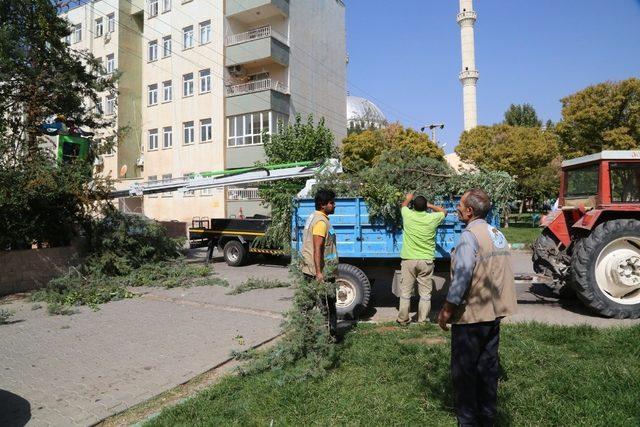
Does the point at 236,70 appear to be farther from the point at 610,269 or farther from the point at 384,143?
the point at 610,269

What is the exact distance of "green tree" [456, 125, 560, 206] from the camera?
27812 millimetres

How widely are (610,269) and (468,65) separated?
171 ft

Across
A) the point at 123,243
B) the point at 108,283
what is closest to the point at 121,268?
the point at 123,243

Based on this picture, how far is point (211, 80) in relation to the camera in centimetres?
2817

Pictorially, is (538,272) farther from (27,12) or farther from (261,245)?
(27,12)

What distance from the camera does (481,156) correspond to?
29.9 meters

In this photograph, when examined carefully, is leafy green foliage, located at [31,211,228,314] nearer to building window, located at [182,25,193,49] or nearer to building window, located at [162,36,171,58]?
building window, located at [182,25,193,49]

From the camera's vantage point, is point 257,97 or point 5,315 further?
point 257,97

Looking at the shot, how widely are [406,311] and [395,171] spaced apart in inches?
90.6

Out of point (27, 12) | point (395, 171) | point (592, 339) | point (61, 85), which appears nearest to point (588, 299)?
point (592, 339)

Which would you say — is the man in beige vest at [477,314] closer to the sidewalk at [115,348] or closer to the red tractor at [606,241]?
the sidewalk at [115,348]

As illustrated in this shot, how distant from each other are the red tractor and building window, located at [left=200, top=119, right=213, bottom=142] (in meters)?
24.2

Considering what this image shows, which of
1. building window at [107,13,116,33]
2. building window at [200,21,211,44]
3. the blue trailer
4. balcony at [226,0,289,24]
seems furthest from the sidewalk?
building window at [107,13,116,33]

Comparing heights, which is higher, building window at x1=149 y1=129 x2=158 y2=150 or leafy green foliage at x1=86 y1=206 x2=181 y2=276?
building window at x1=149 y1=129 x2=158 y2=150
